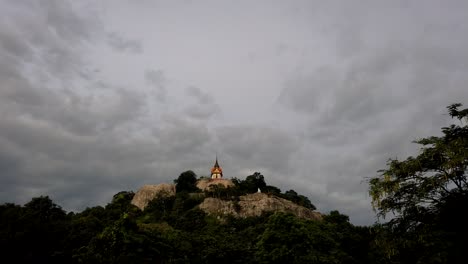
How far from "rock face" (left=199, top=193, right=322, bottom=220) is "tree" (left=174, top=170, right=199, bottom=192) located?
20.9 m

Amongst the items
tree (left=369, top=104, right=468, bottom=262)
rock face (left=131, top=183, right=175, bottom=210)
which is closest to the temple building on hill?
rock face (left=131, top=183, right=175, bottom=210)

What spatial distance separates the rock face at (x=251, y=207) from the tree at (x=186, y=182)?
2095cm

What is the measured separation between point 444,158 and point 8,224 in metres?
59.2

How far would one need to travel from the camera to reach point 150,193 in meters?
140

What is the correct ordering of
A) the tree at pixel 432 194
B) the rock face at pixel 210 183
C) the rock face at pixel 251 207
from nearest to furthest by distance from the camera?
the tree at pixel 432 194, the rock face at pixel 251 207, the rock face at pixel 210 183

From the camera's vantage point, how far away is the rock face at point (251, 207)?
123250 mm

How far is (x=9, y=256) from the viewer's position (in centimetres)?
5466

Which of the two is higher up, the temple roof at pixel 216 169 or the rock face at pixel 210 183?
the temple roof at pixel 216 169

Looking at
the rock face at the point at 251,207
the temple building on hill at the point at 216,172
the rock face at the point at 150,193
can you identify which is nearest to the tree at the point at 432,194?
the rock face at the point at 251,207

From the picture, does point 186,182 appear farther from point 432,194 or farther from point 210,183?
Result: point 432,194

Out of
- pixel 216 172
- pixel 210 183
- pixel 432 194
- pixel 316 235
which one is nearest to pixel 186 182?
pixel 210 183

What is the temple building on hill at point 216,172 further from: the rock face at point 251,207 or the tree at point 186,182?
the rock face at point 251,207

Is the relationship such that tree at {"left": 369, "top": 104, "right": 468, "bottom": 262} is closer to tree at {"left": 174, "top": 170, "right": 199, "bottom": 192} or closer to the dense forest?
the dense forest

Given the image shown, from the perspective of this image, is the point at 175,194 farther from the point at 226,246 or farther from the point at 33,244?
the point at 226,246
